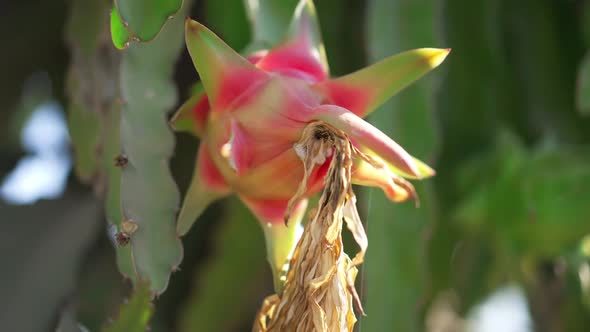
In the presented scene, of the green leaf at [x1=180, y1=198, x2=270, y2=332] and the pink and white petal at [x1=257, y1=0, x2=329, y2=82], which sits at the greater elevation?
the pink and white petal at [x1=257, y1=0, x2=329, y2=82]

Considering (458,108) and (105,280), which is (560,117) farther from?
(105,280)

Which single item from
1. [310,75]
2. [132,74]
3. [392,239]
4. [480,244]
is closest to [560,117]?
[480,244]

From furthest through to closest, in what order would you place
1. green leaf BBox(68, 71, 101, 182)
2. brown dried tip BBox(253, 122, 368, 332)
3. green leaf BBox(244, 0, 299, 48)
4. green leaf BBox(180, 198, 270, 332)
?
green leaf BBox(180, 198, 270, 332) < green leaf BBox(68, 71, 101, 182) < green leaf BBox(244, 0, 299, 48) < brown dried tip BBox(253, 122, 368, 332)

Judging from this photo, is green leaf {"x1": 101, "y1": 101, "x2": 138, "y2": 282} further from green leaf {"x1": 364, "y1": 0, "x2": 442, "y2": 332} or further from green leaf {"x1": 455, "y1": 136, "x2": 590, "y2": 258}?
green leaf {"x1": 455, "y1": 136, "x2": 590, "y2": 258}

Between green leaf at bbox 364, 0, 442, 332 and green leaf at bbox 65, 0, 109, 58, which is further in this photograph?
green leaf at bbox 65, 0, 109, 58

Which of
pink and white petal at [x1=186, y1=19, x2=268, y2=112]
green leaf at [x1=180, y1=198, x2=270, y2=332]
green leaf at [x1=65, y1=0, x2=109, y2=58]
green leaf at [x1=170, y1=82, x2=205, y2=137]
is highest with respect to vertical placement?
pink and white petal at [x1=186, y1=19, x2=268, y2=112]

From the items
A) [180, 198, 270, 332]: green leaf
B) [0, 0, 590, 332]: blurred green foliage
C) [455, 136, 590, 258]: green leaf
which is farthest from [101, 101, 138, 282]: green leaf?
[455, 136, 590, 258]: green leaf

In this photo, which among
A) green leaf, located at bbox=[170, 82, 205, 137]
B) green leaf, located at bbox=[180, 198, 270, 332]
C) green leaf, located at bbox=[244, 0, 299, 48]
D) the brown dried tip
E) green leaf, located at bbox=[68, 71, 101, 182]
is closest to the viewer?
the brown dried tip

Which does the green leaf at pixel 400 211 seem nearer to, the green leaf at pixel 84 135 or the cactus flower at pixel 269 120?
the cactus flower at pixel 269 120
